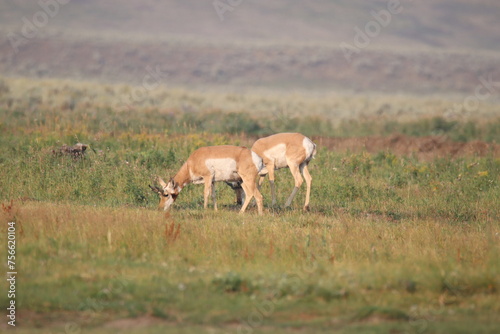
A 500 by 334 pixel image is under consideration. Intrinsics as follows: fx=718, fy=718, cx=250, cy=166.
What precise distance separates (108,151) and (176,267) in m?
11.6

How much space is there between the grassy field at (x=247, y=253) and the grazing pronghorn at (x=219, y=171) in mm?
448

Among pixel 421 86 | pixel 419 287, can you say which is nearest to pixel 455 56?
pixel 421 86

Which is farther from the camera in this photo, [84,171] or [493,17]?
[493,17]

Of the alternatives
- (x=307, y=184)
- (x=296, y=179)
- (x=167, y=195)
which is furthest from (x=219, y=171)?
(x=307, y=184)

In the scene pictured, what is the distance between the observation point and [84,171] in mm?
19172

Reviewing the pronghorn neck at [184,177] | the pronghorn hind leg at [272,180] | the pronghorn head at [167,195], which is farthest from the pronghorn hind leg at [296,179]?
the pronghorn head at [167,195]

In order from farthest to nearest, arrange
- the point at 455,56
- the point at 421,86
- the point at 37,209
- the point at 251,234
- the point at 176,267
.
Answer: the point at 455,56 < the point at 421,86 < the point at 37,209 < the point at 251,234 < the point at 176,267

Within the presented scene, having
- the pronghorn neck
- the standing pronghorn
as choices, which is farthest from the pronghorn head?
the standing pronghorn

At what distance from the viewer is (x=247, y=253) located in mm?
11836

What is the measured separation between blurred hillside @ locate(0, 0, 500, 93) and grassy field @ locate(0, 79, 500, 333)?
61.5m

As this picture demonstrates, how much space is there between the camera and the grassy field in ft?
30.2

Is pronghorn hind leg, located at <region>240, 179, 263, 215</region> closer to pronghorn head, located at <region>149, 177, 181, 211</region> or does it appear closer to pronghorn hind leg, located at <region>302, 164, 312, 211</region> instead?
pronghorn hind leg, located at <region>302, 164, 312, 211</region>

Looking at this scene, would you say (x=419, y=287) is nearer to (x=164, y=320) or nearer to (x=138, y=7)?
(x=164, y=320)

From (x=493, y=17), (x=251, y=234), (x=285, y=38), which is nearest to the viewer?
(x=251, y=234)
